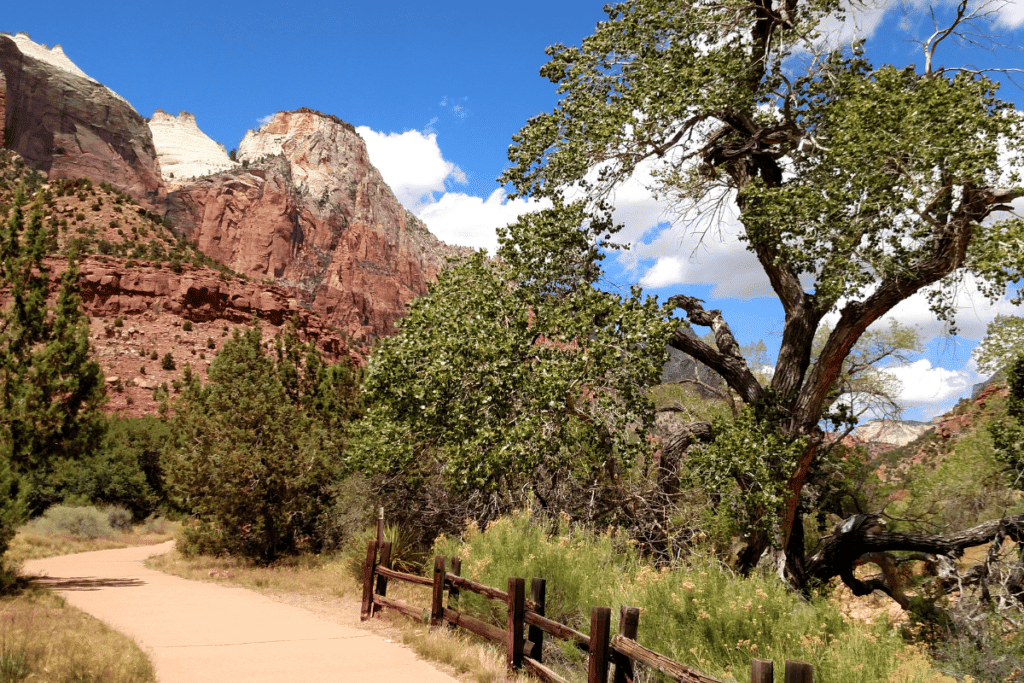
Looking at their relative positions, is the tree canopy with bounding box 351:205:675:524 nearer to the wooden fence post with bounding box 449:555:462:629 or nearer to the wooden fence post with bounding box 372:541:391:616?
the wooden fence post with bounding box 372:541:391:616

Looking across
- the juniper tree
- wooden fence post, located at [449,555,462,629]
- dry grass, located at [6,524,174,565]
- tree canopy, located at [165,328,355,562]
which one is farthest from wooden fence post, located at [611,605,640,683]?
dry grass, located at [6,524,174,565]

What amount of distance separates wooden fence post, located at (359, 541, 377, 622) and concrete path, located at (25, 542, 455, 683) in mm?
641

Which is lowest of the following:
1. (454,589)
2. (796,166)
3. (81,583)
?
(81,583)

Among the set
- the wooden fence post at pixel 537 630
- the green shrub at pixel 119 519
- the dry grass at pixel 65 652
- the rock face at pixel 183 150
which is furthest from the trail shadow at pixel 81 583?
the rock face at pixel 183 150

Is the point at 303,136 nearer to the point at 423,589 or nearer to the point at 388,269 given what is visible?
the point at 388,269

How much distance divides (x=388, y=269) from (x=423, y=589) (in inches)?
4162

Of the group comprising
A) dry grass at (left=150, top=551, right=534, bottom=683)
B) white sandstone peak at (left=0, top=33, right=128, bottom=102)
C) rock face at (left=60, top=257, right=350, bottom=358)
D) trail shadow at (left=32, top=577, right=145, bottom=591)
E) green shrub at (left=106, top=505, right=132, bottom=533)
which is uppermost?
white sandstone peak at (left=0, top=33, right=128, bottom=102)

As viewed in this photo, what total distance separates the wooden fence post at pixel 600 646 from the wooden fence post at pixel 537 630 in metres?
1.59

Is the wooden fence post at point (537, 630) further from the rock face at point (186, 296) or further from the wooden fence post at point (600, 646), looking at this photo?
the rock face at point (186, 296)

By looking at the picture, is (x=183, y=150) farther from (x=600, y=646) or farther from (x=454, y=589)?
(x=600, y=646)

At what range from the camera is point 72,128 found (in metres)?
92.5

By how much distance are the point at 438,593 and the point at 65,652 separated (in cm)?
436

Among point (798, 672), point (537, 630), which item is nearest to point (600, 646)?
point (537, 630)

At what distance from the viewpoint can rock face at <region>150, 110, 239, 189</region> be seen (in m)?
113
